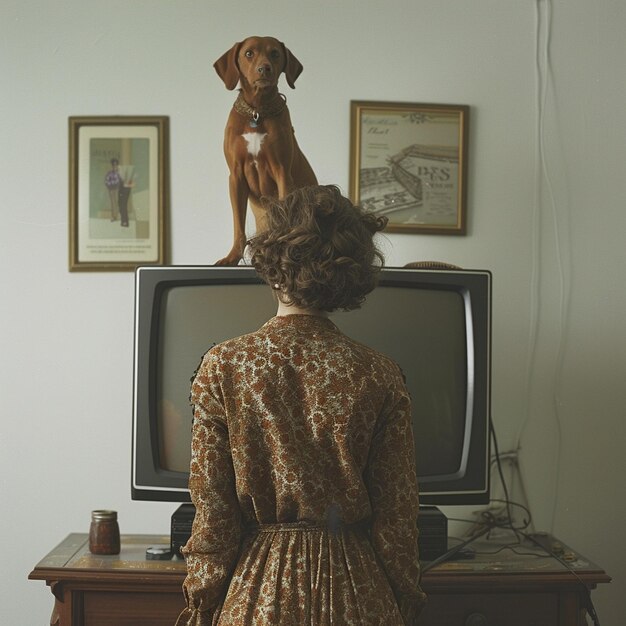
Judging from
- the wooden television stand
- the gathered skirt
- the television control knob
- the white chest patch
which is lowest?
the television control knob

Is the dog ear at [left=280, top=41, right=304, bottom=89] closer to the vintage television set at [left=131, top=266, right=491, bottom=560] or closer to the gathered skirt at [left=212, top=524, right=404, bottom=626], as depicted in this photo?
the vintage television set at [left=131, top=266, right=491, bottom=560]

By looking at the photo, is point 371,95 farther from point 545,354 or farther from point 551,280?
point 545,354

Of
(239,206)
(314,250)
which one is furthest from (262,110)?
(314,250)

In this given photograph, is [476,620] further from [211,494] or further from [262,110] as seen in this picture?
[262,110]

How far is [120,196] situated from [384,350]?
0.97 m

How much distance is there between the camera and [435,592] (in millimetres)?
1936

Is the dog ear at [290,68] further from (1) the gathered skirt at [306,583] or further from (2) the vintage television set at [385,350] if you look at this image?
(1) the gathered skirt at [306,583]

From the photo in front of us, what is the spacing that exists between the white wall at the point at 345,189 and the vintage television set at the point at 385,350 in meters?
0.50

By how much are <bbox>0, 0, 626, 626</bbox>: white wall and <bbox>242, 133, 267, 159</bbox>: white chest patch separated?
483mm

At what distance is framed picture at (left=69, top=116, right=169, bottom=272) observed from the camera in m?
2.52

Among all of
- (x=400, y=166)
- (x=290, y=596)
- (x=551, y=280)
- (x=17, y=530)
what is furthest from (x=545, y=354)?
(x=17, y=530)

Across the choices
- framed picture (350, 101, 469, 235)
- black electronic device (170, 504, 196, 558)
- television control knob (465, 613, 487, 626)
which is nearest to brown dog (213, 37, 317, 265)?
framed picture (350, 101, 469, 235)

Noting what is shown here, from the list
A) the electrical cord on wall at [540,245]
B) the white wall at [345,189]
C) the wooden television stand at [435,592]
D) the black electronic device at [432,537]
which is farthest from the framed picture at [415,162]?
the wooden television stand at [435,592]

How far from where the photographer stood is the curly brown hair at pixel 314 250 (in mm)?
1377
